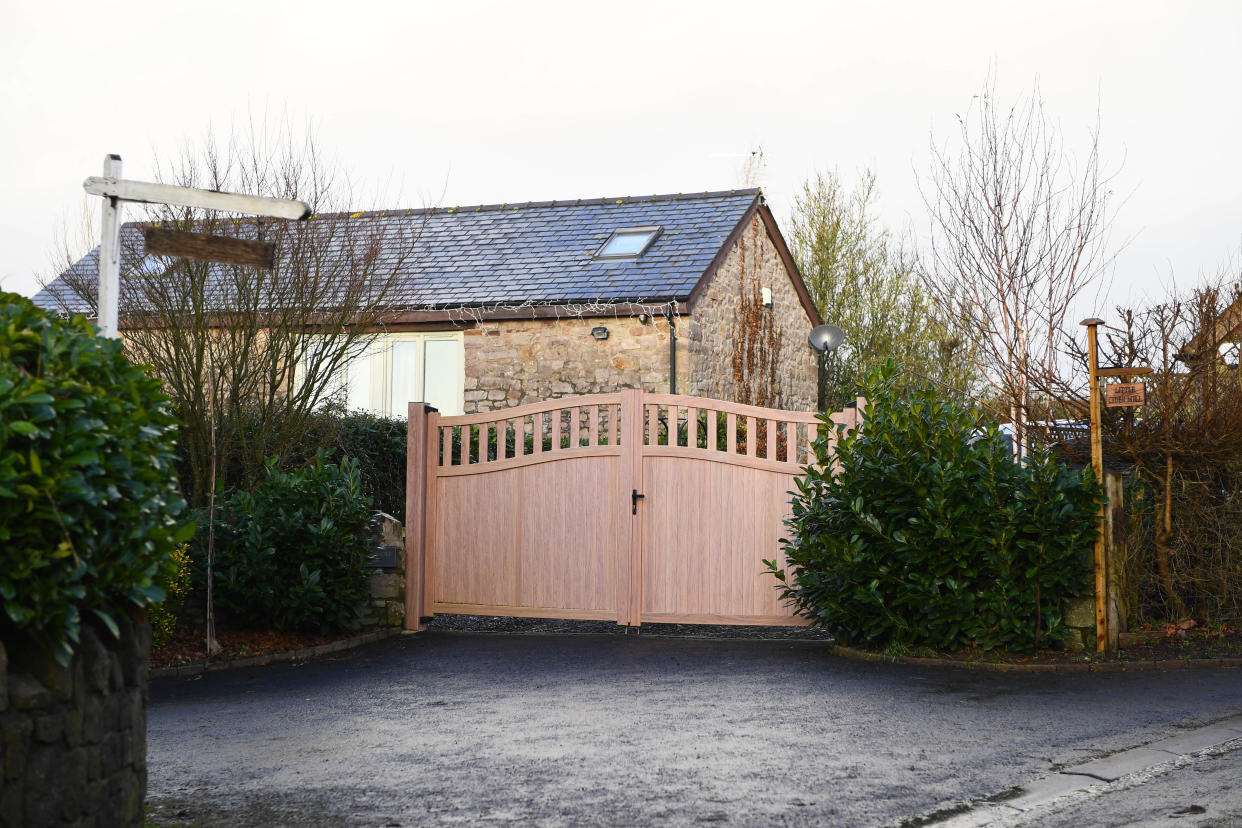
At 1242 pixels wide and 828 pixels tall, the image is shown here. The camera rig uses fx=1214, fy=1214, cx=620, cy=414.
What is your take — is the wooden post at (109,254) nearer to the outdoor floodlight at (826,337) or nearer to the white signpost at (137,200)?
the white signpost at (137,200)

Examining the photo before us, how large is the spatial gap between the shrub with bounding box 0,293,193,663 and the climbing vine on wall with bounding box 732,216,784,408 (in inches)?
546

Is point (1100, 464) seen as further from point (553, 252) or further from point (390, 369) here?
point (390, 369)

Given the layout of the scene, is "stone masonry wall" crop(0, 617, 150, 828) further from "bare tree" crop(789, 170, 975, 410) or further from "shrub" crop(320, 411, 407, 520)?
"bare tree" crop(789, 170, 975, 410)

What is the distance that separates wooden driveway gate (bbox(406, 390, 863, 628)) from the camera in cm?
1027

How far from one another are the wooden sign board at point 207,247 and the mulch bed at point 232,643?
162 inches

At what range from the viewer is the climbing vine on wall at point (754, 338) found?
58.6ft

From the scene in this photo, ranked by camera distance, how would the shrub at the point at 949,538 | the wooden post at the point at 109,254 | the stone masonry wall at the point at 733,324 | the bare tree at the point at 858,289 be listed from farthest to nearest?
1. the bare tree at the point at 858,289
2. the stone masonry wall at the point at 733,324
3. the shrub at the point at 949,538
4. the wooden post at the point at 109,254

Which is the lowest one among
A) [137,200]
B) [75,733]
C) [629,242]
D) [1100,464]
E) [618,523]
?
[75,733]

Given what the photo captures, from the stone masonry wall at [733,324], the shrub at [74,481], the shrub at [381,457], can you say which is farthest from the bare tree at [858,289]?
the shrub at [74,481]

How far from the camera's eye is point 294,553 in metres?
9.81

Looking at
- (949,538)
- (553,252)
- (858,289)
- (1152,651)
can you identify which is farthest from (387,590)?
(858,289)

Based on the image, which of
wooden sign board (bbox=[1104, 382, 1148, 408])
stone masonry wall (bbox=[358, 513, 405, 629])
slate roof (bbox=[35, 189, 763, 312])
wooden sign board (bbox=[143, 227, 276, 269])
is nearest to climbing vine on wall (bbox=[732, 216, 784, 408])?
slate roof (bbox=[35, 189, 763, 312])

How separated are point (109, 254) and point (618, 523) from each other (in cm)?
549

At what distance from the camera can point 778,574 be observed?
9.24 metres
